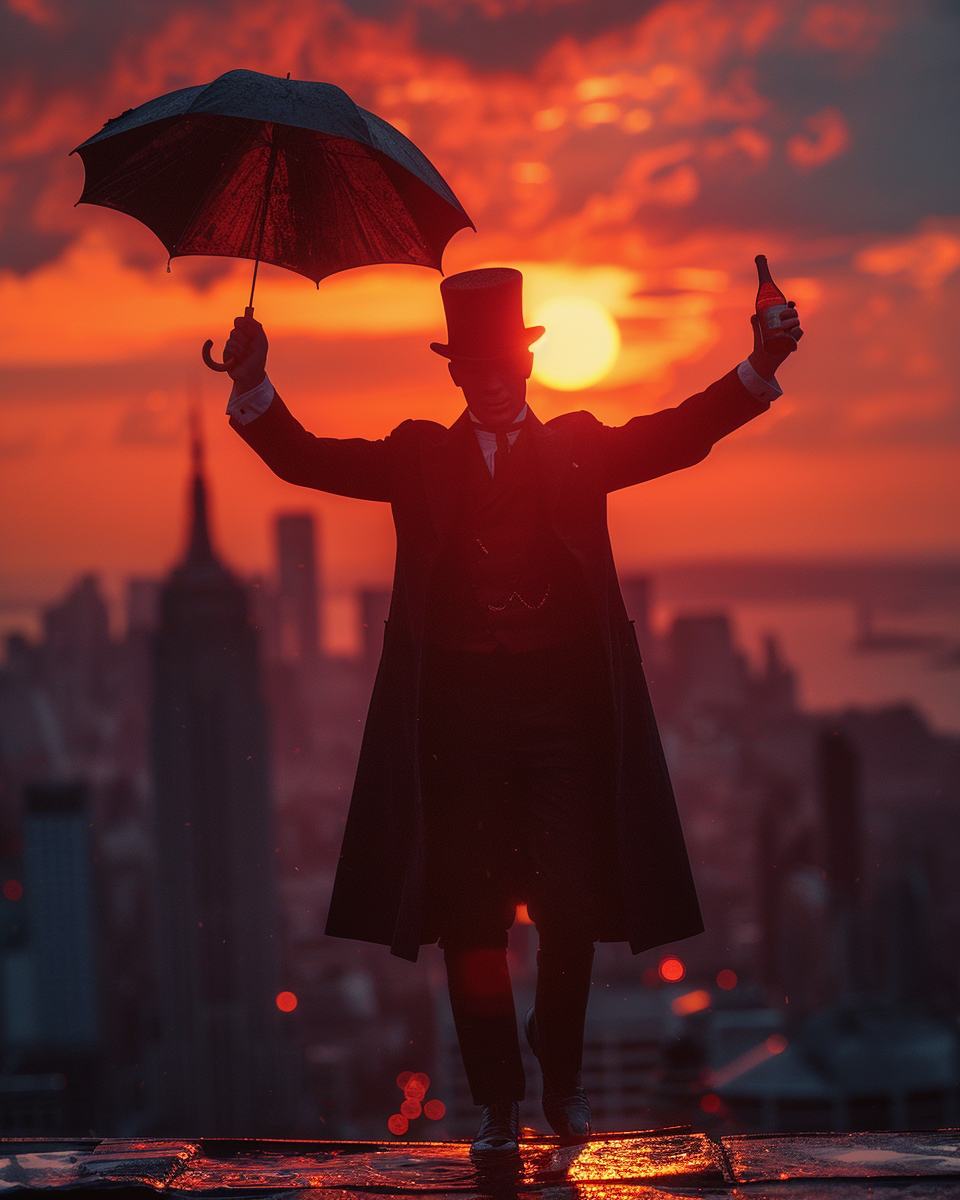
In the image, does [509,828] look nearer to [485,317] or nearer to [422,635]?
[422,635]

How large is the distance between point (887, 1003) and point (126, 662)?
76.5 m

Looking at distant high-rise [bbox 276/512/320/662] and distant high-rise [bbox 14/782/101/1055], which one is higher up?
distant high-rise [bbox 276/512/320/662]

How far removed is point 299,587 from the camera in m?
141

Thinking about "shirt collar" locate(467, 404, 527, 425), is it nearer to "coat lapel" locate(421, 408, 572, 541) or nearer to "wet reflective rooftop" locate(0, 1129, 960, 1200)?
"coat lapel" locate(421, 408, 572, 541)

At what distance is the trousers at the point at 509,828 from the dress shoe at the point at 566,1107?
0.02 metres

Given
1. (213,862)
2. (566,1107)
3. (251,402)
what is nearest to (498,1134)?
(566,1107)

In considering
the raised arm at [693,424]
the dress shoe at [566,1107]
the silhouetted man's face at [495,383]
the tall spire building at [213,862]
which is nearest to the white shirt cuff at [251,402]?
the silhouetted man's face at [495,383]

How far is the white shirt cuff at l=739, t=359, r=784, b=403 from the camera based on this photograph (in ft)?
14.2

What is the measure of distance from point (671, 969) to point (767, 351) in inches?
4348

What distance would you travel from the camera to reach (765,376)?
14.2ft

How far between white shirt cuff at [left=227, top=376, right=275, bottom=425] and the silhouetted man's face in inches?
23.0

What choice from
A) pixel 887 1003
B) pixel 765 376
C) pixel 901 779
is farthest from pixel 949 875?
pixel 765 376

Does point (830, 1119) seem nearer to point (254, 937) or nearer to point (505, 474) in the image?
point (254, 937)

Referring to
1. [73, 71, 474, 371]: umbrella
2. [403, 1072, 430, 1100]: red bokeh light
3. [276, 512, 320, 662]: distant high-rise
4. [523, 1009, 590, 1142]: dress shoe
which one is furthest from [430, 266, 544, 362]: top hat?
[276, 512, 320, 662]: distant high-rise
